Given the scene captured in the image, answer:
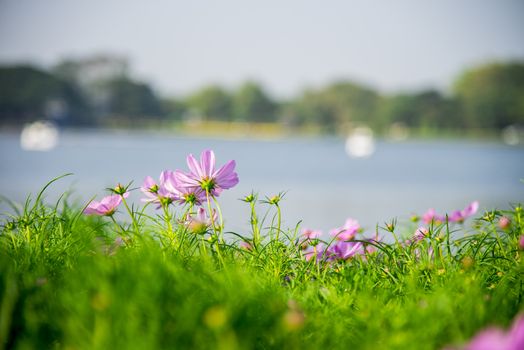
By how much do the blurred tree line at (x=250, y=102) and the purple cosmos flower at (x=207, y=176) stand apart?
68.6 meters

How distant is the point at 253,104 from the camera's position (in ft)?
273

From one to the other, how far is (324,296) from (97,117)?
76.4 m

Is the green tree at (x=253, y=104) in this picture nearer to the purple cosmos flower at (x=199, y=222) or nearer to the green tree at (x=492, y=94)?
the green tree at (x=492, y=94)

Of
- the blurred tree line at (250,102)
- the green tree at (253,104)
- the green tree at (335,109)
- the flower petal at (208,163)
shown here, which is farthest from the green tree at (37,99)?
the flower petal at (208,163)

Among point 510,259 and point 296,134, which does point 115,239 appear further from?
point 296,134

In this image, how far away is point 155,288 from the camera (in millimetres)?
974

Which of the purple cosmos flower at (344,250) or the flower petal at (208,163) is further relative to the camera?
the purple cosmos flower at (344,250)

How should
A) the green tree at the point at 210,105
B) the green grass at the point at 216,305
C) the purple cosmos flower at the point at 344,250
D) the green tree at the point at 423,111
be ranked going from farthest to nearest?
1. the green tree at the point at 210,105
2. the green tree at the point at 423,111
3. the purple cosmos flower at the point at 344,250
4. the green grass at the point at 216,305

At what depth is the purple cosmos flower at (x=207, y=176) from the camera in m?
1.41

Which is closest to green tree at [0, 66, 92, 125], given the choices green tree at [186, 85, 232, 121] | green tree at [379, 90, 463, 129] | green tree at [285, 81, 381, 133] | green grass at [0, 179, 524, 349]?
green tree at [186, 85, 232, 121]

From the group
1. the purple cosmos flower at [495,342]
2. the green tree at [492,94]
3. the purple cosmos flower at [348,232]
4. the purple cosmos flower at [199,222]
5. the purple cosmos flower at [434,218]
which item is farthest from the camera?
the green tree at [492,94]

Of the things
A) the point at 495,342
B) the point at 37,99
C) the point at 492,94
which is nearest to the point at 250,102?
the point at 37,99

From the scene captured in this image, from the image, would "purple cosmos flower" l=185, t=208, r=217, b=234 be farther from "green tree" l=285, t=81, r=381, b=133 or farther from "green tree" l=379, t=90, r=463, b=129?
"green tree" l=285, t=81, r=381, b=133

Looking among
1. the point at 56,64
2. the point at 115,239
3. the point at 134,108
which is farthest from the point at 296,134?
the point at 115,239
